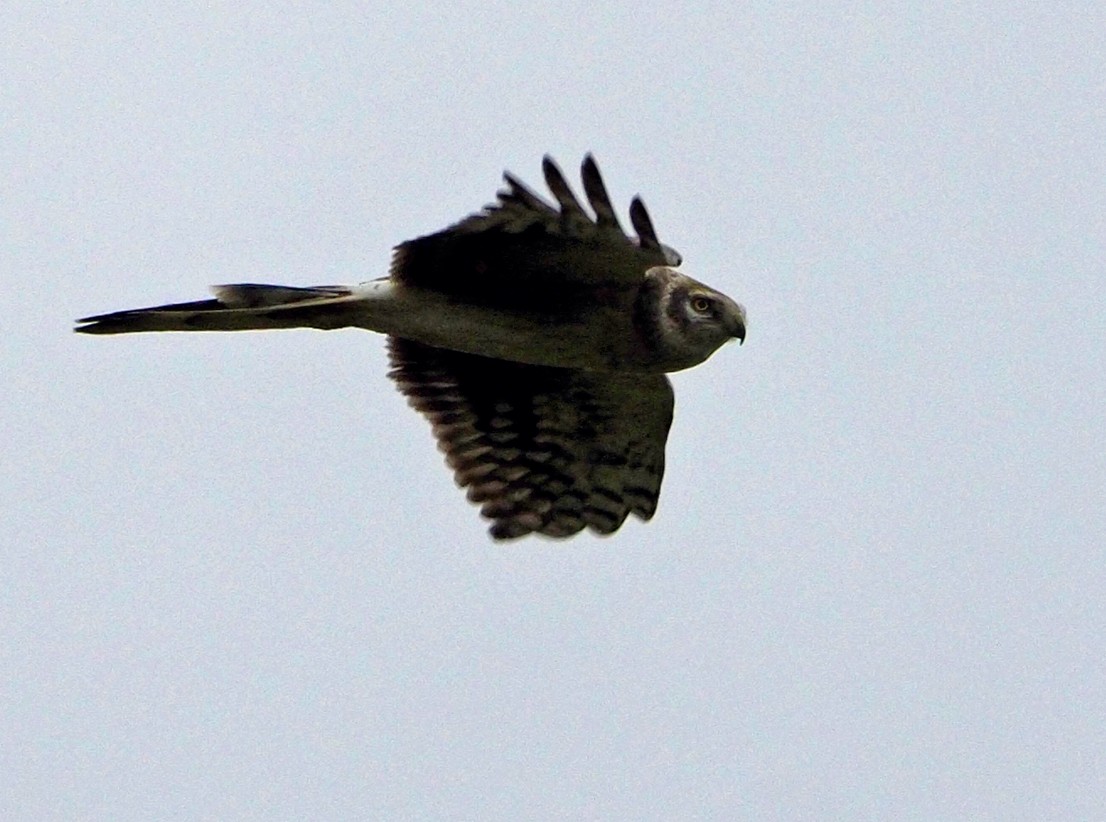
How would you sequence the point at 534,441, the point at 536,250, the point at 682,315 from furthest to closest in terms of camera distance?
1. the point at 534,441
2. the point at 682,315
3. the point at 536,250

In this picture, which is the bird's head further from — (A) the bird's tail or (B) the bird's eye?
(A) the bird's tail

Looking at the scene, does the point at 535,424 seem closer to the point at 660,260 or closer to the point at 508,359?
the point at 508,359

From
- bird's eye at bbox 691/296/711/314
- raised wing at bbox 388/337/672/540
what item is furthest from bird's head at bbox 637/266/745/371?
raised wing at bbox 388/337/672/540

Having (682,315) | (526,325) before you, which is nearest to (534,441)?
(526,325)

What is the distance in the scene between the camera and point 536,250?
10.5 m

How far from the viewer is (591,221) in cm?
1020

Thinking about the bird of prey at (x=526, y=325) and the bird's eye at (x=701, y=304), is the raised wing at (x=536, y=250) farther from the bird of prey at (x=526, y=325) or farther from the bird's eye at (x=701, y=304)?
the bird's eye at (x=701, y=304)

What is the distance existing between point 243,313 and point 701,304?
220 cm

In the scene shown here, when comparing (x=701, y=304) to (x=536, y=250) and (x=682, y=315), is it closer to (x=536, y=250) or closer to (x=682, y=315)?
(x=682, y=315)

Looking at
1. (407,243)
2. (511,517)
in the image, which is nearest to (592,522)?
(511,517)

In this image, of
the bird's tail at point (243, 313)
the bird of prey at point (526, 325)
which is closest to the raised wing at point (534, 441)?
the bird of prey at point (526, 325)

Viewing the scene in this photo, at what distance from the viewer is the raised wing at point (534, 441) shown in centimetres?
1196

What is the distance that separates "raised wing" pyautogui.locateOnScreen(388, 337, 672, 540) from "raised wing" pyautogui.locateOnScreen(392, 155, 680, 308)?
122cm

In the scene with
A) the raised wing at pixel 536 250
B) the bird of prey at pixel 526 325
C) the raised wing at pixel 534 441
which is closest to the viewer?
the raised wing at pixel 536 250
